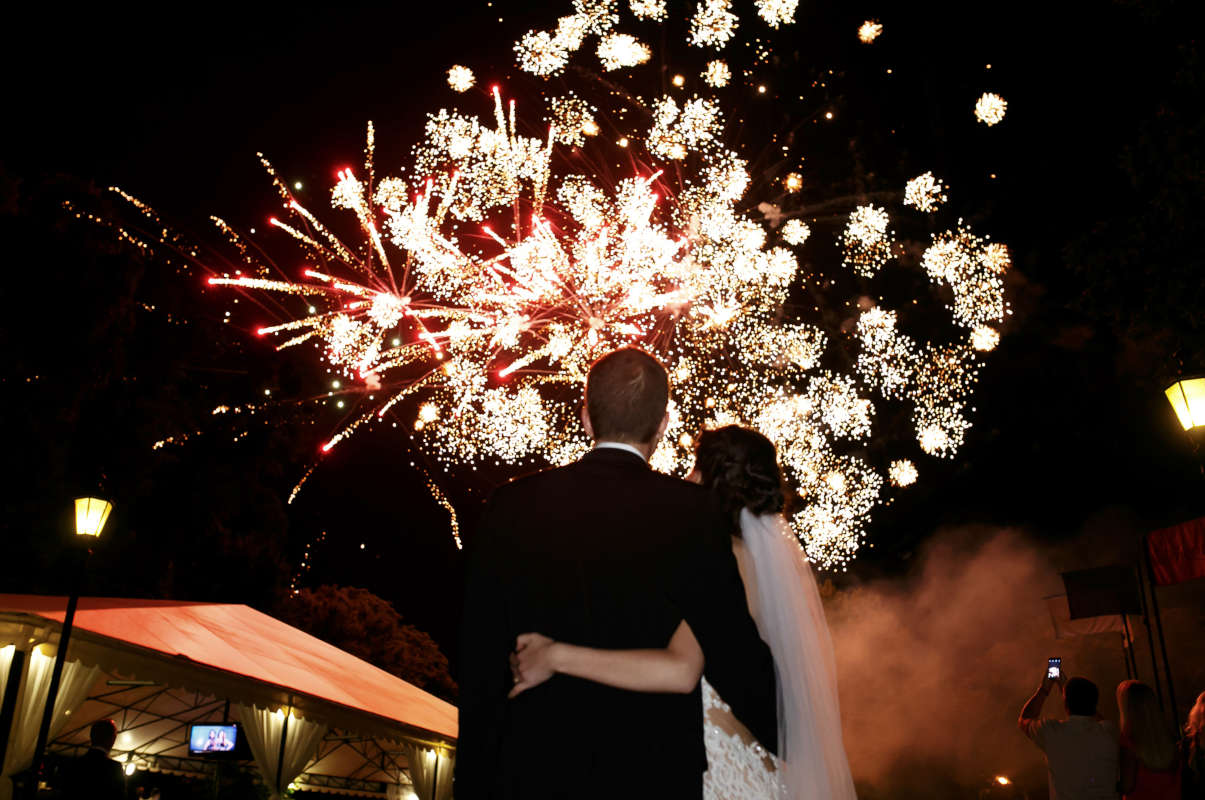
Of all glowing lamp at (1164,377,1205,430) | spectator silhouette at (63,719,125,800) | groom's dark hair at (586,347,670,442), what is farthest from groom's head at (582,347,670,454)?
glowing lamp at (1164,377,1205,430)

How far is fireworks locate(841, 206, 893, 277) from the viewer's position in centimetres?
1476

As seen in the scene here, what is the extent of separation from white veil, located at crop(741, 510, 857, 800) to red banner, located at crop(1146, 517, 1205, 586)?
700 centimetres

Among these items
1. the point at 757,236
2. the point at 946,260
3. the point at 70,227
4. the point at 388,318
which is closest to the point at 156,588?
the point at 70,227

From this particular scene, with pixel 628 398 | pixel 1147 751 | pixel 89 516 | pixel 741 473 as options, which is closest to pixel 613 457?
pixel 628 398

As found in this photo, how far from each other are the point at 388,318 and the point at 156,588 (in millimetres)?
9899

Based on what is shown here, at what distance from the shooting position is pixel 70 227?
17.5 m

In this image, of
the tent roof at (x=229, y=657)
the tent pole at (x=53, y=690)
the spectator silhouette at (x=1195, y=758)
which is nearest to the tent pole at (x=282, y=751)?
the tent roof at (x=229, y=657)

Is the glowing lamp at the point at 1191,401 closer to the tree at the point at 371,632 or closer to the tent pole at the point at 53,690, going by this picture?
the tent pole at the point at 53,690

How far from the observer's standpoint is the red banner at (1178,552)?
28.3ft

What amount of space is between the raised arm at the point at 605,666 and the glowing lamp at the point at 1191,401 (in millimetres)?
7273

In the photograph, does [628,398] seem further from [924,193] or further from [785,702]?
[924,193]

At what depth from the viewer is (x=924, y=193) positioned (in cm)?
1431

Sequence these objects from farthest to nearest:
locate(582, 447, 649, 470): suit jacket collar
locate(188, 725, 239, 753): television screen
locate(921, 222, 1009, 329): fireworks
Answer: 1. locate(921, 222, 1009, 329): fireworks
2. locate(188, 725, 239, 753): television screen
3. locate(582, 447, 649, 470): suit jacket collar

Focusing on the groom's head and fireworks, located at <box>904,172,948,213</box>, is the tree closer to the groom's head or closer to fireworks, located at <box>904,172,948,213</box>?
fireworks, located at <box>904,172,948,213</box>
